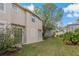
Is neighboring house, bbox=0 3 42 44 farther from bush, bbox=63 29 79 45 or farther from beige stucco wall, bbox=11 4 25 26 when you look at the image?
bush, bbox=63 29 79 45

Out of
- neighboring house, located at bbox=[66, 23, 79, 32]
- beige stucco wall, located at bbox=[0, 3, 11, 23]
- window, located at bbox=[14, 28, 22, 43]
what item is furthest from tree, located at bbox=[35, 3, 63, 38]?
beige stucco wall, located at bbox=[0, 3, 11, 23]

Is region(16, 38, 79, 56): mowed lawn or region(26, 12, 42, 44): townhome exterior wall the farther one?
region(26, 12, 42, 44): townhome exterior wall

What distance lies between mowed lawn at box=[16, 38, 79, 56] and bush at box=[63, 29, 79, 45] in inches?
3.2

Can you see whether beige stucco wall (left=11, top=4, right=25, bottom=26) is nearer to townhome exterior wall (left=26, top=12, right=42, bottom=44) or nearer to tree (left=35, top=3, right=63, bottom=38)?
townhome exterior wall (left=26, top=12, right=42, bottom=44)

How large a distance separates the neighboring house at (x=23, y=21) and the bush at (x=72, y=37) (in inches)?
17.0

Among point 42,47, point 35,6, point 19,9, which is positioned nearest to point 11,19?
point 19,9

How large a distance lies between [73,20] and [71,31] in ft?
0.61

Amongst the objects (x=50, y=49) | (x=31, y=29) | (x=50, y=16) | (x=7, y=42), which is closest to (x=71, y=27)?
(x=50, y=16)

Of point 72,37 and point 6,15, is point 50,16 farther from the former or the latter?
point 6,15

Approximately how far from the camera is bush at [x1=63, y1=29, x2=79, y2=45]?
3668 millimetres

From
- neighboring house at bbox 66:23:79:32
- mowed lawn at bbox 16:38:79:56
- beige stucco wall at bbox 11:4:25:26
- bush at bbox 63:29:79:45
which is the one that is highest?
beige stucco wall at bbox 11:4:25:26

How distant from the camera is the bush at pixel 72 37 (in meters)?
3.67

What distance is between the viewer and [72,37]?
3.69m

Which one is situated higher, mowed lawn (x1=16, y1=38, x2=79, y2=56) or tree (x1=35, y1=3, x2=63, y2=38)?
tree (x1=35, y1=3, x2=63, y2=38)
